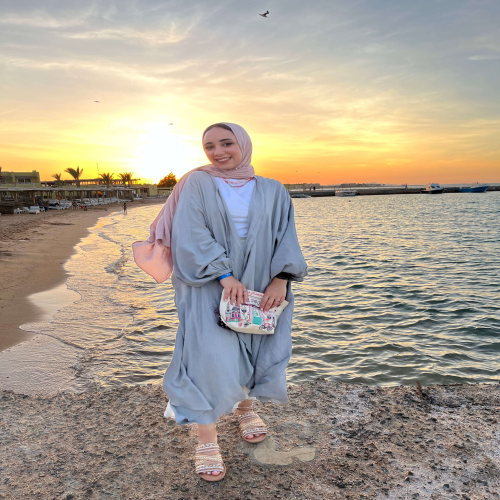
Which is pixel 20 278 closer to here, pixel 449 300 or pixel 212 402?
pixel 212 402

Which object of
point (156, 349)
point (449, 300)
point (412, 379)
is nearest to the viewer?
point (412, 379)

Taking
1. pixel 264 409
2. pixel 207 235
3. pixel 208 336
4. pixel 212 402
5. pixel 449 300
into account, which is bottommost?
pixel 449 300

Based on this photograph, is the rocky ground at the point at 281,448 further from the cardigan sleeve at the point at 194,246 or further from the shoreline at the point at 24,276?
the shoreline at the point at 24,276

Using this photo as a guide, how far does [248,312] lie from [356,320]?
212 inches

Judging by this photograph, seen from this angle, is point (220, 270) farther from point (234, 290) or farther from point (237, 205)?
point (237, 205)

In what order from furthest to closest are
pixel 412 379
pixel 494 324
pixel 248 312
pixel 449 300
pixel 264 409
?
1. pixel 449 300
2. pixel 494 324
3. pixel 412 379
4. pixel 264 409
5. pixel 248 312

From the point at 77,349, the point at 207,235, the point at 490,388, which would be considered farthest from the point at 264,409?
the point at 77,349

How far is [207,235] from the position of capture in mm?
2262

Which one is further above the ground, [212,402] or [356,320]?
[212,402]

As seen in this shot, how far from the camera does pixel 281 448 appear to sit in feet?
8.26

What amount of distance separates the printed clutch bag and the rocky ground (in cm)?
78

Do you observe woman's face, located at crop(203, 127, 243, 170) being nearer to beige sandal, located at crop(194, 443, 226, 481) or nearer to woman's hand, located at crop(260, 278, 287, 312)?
woman's hand, located at crop(260, 278, 287, 312)

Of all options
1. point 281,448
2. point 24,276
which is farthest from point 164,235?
point 24,276

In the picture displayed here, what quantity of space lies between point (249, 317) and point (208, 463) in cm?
81
